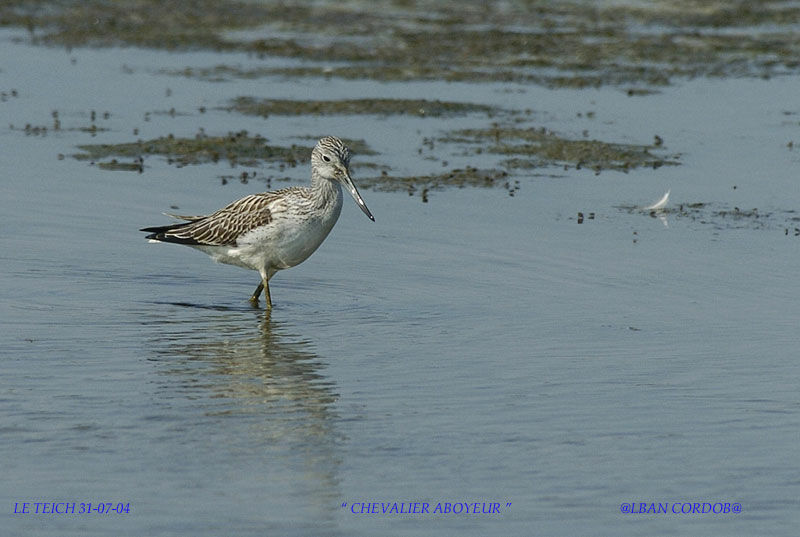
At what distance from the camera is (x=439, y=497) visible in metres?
7.45

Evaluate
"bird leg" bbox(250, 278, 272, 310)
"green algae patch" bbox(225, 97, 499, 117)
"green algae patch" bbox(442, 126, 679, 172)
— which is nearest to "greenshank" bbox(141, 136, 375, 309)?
"bird leg" bbox(250, 278, 272, 310)

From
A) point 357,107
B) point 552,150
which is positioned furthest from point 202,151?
point 552,150

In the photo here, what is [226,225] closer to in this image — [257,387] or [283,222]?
[283,222]

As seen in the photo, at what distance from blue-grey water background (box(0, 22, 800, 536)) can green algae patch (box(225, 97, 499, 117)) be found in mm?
1176

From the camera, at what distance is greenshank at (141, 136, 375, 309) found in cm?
1198

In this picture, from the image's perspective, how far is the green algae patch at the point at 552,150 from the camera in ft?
56.6

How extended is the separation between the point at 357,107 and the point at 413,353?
10.2 metres

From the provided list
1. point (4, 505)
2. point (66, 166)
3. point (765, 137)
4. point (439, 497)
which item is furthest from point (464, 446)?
point (765, 137)

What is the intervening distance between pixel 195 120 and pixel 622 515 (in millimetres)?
12934

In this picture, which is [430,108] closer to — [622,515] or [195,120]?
[195,120]

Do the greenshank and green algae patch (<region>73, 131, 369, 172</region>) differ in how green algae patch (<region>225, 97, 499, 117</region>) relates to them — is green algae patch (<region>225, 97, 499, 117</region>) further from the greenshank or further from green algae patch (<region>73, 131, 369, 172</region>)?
the greenshank

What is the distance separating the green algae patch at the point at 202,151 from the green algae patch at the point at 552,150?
1.64 meters

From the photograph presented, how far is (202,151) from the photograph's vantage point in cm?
1742

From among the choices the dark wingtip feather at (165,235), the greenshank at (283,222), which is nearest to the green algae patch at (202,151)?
the dark wingtip feather at (165,235)
